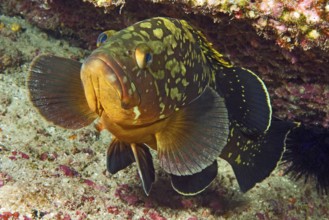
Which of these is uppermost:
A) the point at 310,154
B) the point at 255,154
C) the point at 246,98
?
the point at 246,98

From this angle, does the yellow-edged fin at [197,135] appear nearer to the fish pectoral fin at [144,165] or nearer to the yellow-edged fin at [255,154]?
the fish pectoral fin at [144,165]

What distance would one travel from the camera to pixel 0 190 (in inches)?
119

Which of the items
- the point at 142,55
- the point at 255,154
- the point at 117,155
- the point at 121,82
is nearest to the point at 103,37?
the point at 142,55

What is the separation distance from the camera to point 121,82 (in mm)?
2215

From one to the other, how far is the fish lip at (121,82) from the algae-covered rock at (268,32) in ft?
4.97

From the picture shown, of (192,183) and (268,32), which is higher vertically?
(268,32)

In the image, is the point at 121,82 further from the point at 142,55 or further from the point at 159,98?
the point at 159,98

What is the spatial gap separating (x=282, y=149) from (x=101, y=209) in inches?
82.3

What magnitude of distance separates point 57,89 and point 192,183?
1608 mm

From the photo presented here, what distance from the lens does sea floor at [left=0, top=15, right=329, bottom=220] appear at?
3.16 meters

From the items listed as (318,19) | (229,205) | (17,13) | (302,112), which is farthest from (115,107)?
(17,13)

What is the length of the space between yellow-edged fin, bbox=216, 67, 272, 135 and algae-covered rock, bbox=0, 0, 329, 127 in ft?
1.45

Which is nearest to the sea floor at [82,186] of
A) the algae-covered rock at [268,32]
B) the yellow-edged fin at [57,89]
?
the yellow-edged fin at [57,89]

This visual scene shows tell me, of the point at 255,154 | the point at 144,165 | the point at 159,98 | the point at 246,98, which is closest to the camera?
the point at 159,98
